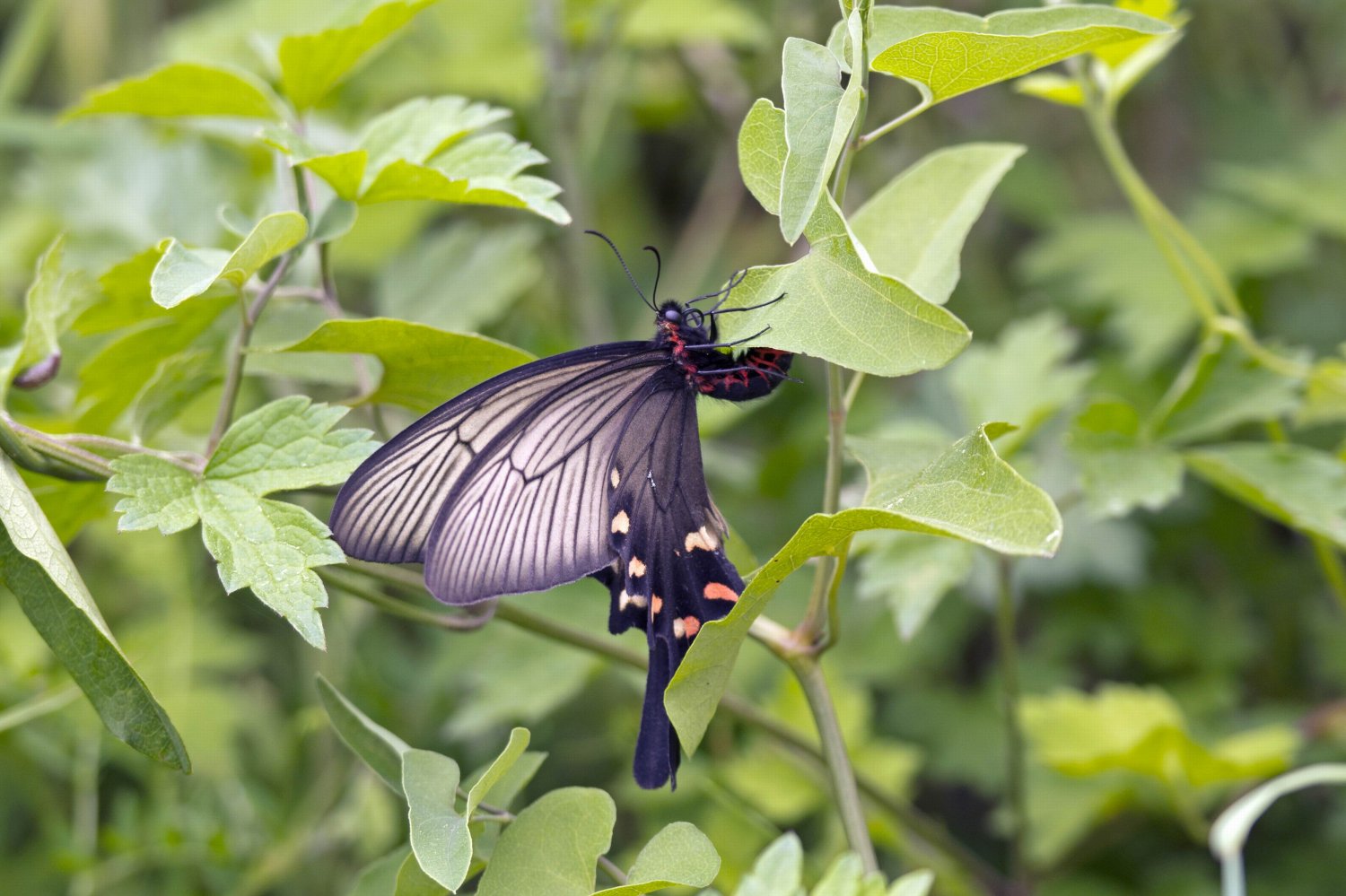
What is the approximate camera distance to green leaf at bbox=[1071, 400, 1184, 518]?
96 cm

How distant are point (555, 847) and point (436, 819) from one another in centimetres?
7

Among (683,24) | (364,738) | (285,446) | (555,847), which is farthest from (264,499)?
(683,24)

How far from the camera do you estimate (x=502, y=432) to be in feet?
2.41

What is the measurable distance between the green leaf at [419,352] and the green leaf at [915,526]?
9.2 inches

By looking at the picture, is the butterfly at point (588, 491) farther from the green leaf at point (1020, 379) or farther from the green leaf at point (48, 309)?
the green leaf at point (1020, 379)

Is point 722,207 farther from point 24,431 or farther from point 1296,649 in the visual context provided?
point 24,431

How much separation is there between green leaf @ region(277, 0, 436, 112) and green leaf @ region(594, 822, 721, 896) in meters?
0.54

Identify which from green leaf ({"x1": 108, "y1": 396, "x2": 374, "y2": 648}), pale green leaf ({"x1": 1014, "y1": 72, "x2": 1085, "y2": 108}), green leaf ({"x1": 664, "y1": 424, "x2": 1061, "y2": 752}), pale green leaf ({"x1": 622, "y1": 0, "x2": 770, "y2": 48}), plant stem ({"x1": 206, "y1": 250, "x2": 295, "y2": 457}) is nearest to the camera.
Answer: green leaf ({"x1": 664, "y1": 424, "x2": 1061, "y2": 752})

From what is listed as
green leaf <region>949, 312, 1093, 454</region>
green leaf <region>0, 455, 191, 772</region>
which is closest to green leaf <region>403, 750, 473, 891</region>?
green leaf <region>0, 455, 191, 772</region>

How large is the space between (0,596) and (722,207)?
4.04 ft

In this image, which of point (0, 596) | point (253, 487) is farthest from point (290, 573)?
point (0, 596)

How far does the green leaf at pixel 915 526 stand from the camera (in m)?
0.50

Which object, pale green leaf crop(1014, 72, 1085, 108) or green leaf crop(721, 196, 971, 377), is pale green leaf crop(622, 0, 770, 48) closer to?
pale green leaf crop(1014, 72, 1085, 108)

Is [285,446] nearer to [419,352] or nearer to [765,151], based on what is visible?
[419,352]
